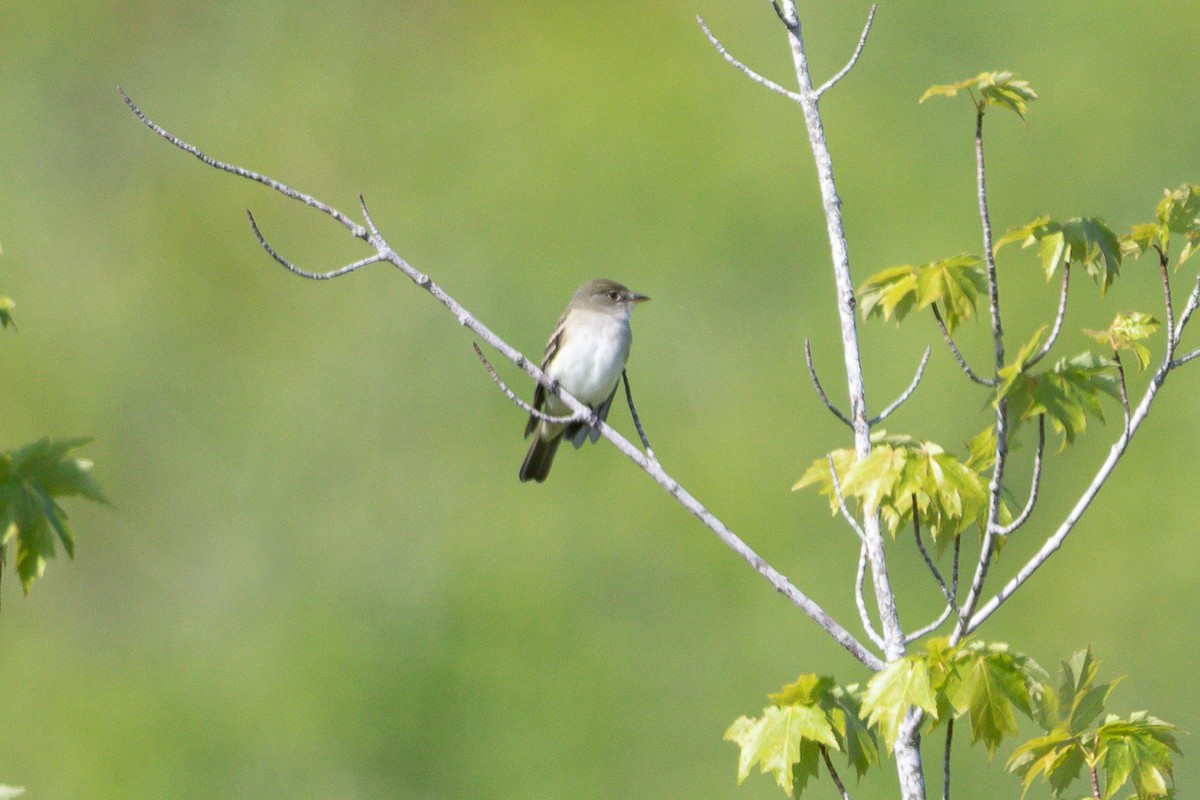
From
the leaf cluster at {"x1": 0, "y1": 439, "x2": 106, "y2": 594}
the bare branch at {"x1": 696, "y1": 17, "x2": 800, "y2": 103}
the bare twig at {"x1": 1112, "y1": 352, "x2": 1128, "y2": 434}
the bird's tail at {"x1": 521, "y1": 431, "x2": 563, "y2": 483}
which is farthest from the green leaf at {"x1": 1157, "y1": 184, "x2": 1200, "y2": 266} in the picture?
the bird's tail at {"x1": 521, "y1": 431, "x2": 563, "y2": 483}

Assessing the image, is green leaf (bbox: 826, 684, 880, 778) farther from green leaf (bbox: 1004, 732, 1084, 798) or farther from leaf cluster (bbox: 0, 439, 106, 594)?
leaf cluster (bbox: 0, 439, 106, 594)

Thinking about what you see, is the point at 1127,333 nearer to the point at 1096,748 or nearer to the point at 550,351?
the point at 1096,748

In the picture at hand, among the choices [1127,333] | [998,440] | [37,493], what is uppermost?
[1127,333]

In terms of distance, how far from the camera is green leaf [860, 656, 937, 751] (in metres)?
3.72

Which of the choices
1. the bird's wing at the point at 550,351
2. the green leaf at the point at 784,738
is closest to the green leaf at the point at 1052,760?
the green leaf at the point at 784,738

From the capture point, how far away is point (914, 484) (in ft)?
12.9

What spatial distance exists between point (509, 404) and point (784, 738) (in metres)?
24.5

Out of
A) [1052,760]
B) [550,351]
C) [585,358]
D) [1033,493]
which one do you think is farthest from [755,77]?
[550,351]

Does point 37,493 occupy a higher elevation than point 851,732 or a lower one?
higher

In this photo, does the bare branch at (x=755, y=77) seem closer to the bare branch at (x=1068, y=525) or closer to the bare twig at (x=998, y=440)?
the bare twig at (x=998, y=440)

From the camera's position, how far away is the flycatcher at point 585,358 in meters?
8.70

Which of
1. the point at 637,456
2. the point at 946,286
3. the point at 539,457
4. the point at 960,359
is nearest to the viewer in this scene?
the point at 960,359

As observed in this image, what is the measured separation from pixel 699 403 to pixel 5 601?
532 inches

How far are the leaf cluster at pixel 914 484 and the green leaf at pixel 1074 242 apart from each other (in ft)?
2.00
